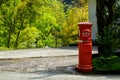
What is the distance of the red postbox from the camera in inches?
521

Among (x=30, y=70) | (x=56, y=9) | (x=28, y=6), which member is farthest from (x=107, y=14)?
(x=56, y=9)

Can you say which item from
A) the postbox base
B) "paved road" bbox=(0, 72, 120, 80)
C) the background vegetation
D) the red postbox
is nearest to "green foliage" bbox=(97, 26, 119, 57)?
the red postbox

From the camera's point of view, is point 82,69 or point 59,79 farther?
point 82,69

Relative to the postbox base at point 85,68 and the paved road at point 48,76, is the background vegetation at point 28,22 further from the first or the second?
the paved road at point 48,76

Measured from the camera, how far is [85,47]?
43.8ft

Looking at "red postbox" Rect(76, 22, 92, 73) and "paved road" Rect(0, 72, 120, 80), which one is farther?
"red postbox" Rect(76, 22, 92, 73)

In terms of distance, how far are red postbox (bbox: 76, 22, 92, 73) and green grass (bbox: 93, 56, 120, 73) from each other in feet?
1.16

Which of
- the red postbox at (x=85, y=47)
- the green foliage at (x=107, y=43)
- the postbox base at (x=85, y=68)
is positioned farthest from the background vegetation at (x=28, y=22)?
the postbox base at (x=85, y=68)

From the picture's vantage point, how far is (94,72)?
43.5 feet

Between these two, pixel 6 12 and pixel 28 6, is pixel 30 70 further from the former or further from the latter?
pixel 6 12

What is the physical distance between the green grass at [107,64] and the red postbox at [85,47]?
354 millimetres

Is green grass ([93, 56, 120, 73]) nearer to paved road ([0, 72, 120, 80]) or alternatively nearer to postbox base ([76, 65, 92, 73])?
postbox base ([76, 65, 92, 73])

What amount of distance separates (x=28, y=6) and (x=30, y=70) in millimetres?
28833

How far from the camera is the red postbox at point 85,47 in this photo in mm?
13227
